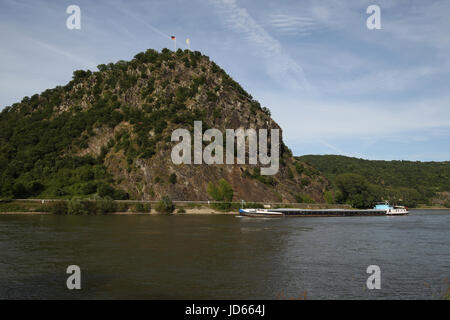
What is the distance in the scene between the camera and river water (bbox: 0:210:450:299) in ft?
85.6

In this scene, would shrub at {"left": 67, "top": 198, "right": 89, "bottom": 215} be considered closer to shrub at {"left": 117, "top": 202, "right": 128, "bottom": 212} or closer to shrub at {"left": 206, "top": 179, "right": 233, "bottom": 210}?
shrub at {"left": 117, "top": 202, "right": 128, "bottom": 212}

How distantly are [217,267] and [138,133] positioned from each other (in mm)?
126420

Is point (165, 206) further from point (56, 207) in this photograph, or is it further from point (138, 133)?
point (138, 133)

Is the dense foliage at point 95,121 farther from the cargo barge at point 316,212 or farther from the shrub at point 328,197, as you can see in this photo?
the shrub at point 328,197

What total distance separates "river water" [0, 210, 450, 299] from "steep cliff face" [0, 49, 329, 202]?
79.7 metres

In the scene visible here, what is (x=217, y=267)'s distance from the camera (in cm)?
3438

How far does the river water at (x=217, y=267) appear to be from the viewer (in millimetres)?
26094

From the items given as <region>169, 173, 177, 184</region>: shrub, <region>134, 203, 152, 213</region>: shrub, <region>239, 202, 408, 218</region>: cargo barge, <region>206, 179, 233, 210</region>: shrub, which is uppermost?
<region>169, 173, 177, 184</region>: shrub

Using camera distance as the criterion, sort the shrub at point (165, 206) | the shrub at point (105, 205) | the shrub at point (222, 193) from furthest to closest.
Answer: the shrub at point (222, 193), the shrub at point (165, 206), the shrub at point (105, 205)

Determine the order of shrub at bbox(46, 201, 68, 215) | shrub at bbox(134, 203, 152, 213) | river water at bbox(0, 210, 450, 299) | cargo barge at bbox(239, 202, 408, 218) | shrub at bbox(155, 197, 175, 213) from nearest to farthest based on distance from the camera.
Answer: river water at bbox(0, 210, 450, 299)
shrub at bbox(46, 201, 68, 215)
cargo barge at bbox(239, 202, 408, 218)
shrub at bbox(134, 203, 152, 213)
shrub at bbox(155, 197, 175, 213)

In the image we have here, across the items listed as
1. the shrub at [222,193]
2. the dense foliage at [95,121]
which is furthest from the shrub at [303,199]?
the dense foliage at [95,121]

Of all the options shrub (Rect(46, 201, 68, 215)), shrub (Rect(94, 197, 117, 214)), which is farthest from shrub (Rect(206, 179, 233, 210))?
shrub (Rect(46, 201, 68, 215))

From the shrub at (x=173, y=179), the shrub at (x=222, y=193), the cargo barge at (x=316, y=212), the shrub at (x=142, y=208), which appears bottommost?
the cargo barge at (x=316, y=212)

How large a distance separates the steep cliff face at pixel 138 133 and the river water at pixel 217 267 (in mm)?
79665
